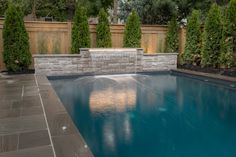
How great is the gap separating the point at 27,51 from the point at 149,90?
16.0 ft

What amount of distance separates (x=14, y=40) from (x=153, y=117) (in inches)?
248

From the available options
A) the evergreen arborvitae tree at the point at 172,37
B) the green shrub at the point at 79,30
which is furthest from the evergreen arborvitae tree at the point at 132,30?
the green shrub at the point at 79,30

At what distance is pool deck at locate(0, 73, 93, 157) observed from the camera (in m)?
2.60

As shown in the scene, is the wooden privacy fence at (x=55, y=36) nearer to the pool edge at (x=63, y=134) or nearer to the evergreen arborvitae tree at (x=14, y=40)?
the evergreen arborvitae tree at (x=14, y=40)

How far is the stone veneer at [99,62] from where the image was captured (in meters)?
9.04

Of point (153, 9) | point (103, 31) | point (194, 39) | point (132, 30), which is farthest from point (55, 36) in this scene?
point (194, 39)

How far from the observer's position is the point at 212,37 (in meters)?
9.05

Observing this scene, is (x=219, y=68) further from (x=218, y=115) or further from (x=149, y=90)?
(x=218, y=115)

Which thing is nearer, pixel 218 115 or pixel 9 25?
pixel 218 115

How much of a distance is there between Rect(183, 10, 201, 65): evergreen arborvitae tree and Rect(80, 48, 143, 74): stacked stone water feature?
7.09ft

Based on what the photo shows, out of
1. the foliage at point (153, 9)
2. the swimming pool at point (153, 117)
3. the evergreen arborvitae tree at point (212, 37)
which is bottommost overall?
the swimming pool at point (153, 117)

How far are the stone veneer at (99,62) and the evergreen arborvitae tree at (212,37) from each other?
5.93 feet

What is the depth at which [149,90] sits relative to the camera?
275 inches

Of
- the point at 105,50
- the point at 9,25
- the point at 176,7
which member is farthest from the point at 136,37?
the point at 9,25
